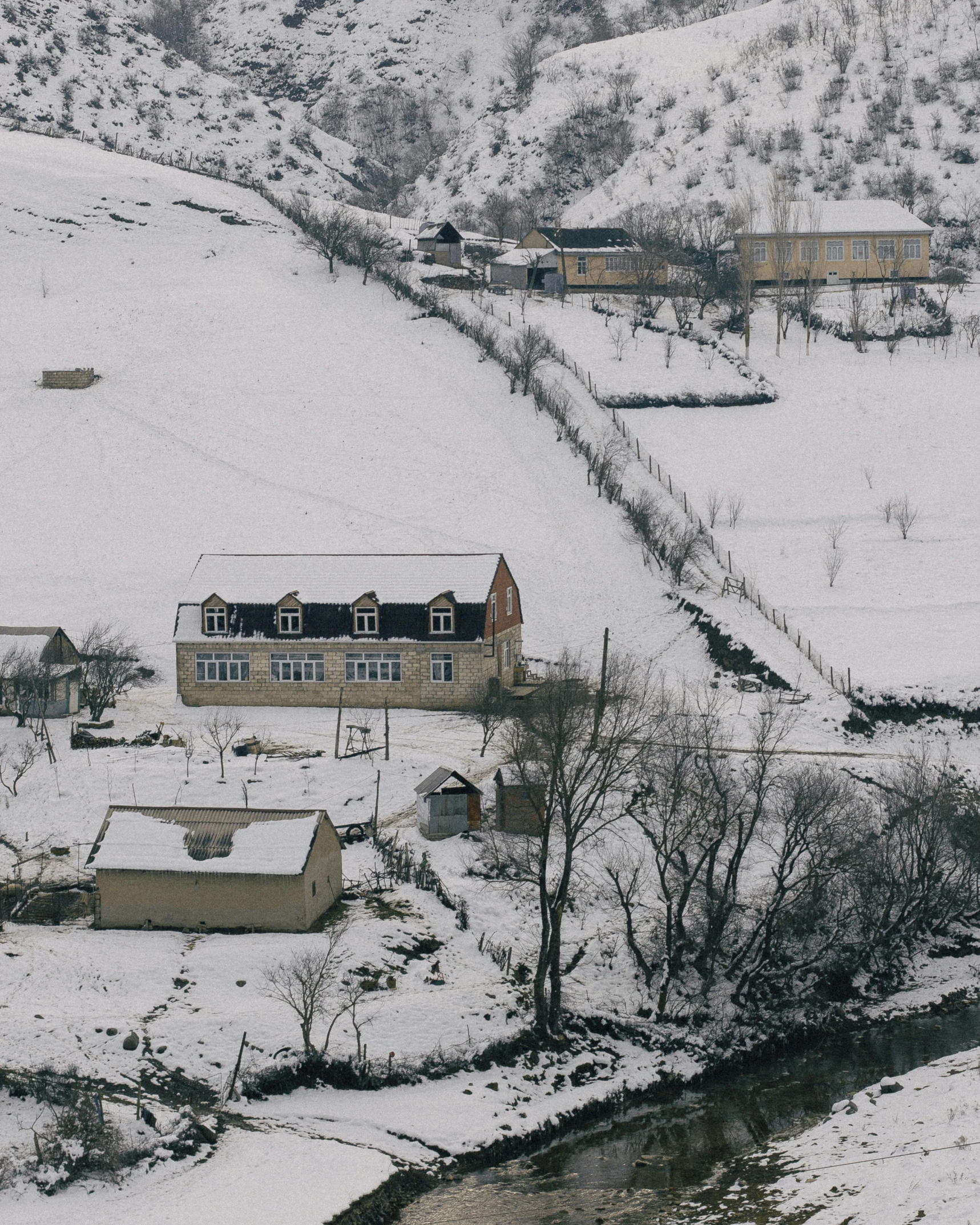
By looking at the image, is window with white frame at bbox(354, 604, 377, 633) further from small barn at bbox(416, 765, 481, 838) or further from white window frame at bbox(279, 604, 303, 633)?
small barn at bbox(416, 765, 481, 838)

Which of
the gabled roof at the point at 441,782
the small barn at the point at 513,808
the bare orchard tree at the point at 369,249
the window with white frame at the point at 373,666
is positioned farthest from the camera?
the bare orchard tree at the point at 369,249

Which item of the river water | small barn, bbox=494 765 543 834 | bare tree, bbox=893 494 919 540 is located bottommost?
the river water

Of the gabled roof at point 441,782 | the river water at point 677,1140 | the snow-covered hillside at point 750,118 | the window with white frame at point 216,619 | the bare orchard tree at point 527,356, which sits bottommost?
the river water at point 677,1140

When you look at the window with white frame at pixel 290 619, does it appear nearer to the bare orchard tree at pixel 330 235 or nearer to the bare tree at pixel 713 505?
the bare tree at pixel 713 505

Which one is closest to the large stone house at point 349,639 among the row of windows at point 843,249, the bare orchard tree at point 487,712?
the bare orchard tree at point 487,712

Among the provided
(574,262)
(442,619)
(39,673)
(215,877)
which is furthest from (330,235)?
(215,877)

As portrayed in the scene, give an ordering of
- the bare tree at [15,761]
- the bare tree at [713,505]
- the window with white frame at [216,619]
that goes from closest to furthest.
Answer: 1. the bare tree at [15,761]
2. the window with white frame at [216,619]
3. the bare tree at [713,505]

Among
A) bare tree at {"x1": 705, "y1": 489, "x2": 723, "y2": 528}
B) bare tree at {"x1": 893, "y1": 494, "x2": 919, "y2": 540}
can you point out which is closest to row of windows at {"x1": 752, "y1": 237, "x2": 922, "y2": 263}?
bare tree at {"x1": 705, "y1": 489, "x2": 723, "y2": 528}
